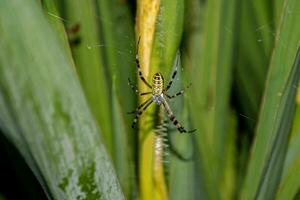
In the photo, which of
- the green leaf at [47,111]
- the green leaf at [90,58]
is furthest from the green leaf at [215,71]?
the green leaf at [47,111]

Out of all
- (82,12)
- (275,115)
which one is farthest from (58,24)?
(275,115)

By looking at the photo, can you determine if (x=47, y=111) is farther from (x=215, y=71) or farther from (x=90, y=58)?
(x=215, y=71)

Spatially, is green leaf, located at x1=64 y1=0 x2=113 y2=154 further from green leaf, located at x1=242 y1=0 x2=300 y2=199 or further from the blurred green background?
green leaf, located at x1=242 y1=0 x2=300 y2=199

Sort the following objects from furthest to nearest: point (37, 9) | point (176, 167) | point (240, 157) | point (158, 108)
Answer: point (240, 157) < point (158, 108) < point (176, 167) < point (37, 9)

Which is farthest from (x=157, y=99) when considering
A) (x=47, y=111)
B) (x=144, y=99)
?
(x=47, y=111)

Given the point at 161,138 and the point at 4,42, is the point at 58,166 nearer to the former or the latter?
the point at 4,42

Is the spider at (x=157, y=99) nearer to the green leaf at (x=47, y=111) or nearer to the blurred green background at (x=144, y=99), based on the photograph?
the blurred green background at (x=144, y=99)

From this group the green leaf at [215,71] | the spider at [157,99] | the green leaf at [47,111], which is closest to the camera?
the green leaf at [47,111]
